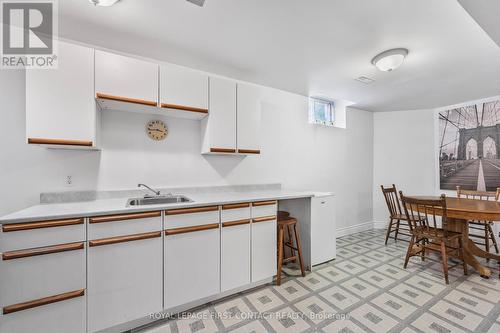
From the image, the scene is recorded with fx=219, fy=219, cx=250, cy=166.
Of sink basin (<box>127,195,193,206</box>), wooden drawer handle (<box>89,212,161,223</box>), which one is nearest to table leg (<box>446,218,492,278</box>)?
sink basin (<box>127,195,193,206</box>)

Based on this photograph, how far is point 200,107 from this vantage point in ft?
7.91

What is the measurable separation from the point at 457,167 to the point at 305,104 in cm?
311

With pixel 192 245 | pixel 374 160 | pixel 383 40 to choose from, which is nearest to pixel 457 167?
pixel 374 160

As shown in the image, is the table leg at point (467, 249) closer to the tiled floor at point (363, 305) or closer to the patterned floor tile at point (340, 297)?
the tiled floor at point (363, 305)

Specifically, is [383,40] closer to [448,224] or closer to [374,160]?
[448,224]

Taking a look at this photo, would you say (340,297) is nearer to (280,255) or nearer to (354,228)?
(280,255)

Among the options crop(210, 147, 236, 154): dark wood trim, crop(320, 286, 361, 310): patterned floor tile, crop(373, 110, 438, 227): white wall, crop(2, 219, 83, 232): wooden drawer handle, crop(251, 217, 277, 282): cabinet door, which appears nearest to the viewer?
crop(2, 219, 83, 232): wooden drawer handle

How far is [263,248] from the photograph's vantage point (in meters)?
2.38

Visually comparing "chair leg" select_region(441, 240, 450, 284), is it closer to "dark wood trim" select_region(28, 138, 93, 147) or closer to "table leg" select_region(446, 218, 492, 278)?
"table leg" select_region(446, 218, 492, 278)

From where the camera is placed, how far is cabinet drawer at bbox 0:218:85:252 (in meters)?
1.38

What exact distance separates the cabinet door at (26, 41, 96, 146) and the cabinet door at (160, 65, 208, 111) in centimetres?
60

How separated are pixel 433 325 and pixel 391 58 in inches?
97.9

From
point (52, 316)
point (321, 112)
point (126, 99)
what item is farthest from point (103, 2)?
Result: point (321, 112)

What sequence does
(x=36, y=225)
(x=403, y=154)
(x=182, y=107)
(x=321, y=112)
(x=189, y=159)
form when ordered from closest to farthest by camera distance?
(x=36, y=225) < (x=182, y=107) < (x=189, y=159) < (x=321, y=112) < (x=403, y=154)
